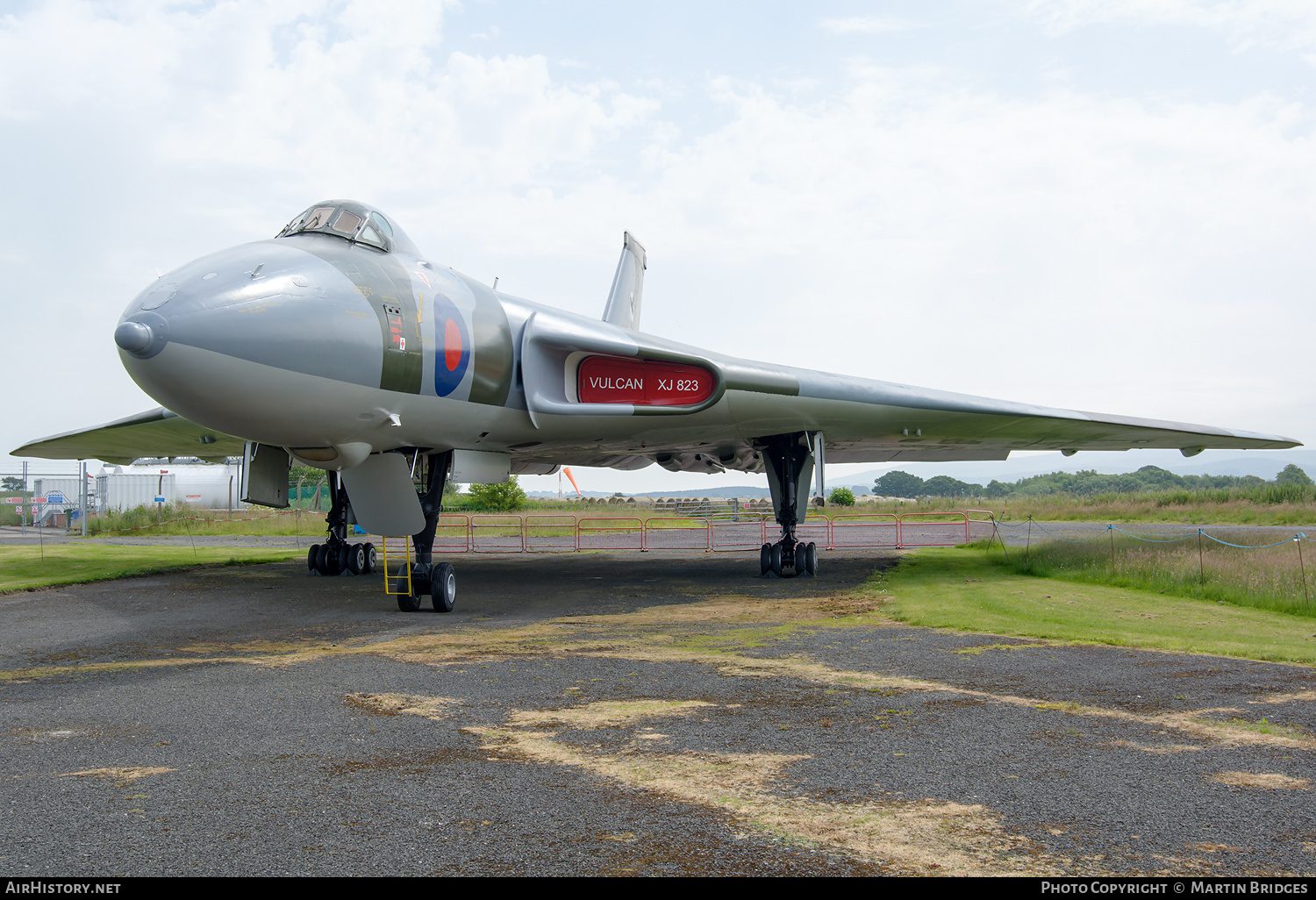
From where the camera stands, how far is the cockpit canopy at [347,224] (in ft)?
27.6

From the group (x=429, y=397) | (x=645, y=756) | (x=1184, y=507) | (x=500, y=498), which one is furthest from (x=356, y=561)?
(x=1184, y=507)

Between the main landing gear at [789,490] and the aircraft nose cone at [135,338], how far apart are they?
950 centimetres

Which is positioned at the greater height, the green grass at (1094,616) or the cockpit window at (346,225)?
the cockpit window at (346,225)

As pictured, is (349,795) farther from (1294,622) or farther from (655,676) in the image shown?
(1294,622)

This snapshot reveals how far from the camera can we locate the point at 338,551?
47.0 ft

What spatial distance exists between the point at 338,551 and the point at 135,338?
8448 mm

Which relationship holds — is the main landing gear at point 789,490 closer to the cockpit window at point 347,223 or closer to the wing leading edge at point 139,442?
the cockpit window at point 347,223

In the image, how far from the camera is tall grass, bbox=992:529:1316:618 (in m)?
9.49

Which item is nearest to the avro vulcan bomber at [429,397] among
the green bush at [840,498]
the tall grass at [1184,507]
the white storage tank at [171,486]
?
the tall grass at [1184,507]

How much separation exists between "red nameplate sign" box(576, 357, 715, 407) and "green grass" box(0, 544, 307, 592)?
817 cm

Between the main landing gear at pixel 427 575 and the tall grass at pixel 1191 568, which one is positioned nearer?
the main landing gear at pixel 427 575

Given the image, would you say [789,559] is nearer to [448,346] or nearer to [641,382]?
[641,382]

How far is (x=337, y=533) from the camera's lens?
1455 cm

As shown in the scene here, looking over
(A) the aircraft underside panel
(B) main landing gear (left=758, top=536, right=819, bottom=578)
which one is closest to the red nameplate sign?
(A) the aircraft underside panel
